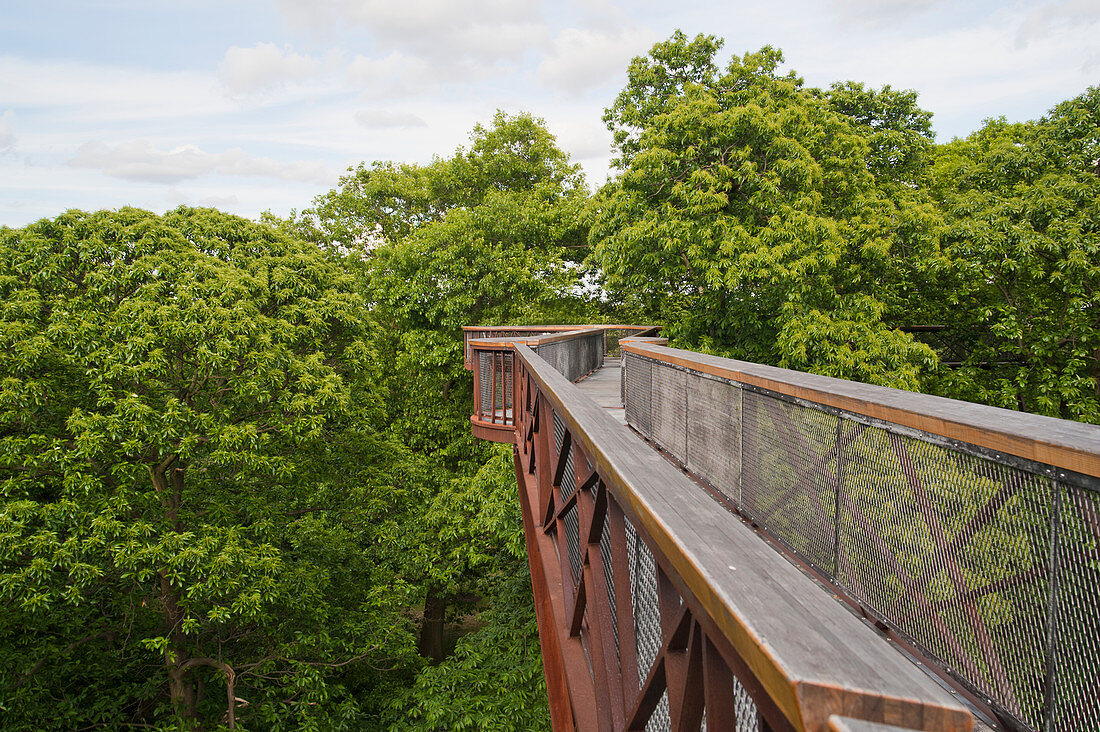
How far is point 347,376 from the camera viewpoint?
15.9 metres

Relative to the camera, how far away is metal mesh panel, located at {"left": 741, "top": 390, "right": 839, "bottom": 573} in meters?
3.03

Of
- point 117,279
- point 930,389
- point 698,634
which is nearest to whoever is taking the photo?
point 698,634

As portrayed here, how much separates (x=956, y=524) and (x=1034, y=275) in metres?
14.4

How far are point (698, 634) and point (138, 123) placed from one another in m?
24.4

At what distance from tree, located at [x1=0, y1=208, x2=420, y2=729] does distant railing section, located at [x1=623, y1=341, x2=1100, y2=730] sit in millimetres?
9269

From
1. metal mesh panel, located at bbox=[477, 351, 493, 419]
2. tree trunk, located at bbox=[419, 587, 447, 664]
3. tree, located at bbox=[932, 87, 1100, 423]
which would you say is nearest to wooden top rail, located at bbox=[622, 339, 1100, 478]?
metal mesh panel, located at bbox=[477, 351, 493, 419]

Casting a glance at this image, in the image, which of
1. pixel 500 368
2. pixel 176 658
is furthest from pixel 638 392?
pixel 176 658

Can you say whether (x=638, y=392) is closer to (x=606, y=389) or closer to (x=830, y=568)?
(x=830, y=568)

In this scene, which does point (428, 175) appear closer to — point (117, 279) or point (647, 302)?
point (647, 302)

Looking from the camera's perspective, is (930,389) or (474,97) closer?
(930,389)

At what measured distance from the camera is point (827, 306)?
45.0 ft

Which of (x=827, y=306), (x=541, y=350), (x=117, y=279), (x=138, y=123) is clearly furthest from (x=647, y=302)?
(x=138, y=123)

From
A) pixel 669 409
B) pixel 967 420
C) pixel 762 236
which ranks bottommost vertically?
pixel 669 409

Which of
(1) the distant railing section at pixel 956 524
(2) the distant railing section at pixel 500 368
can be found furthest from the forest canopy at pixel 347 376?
(1) the distant railing section at pixel 956 524
